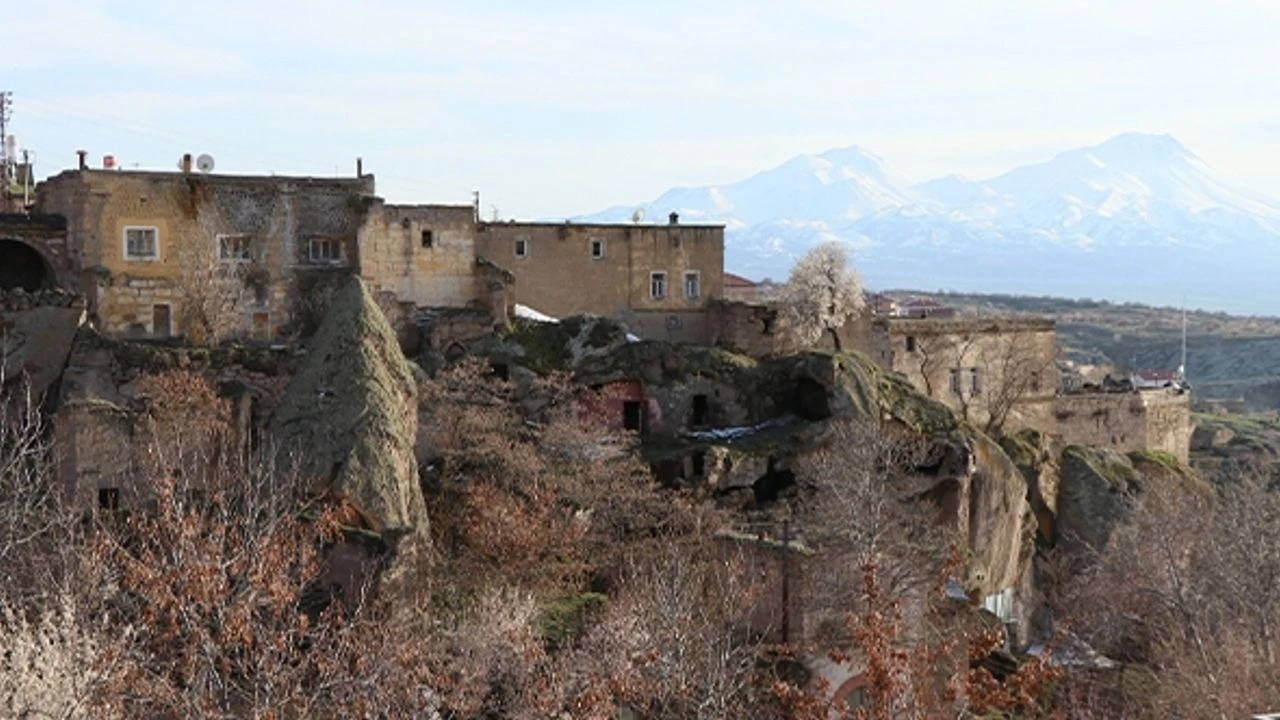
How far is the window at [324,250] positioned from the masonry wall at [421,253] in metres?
0.68

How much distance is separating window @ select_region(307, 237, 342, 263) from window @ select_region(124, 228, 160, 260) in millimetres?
3886

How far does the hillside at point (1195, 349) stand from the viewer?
123 meters

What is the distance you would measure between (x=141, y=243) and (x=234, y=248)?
231 centimetres

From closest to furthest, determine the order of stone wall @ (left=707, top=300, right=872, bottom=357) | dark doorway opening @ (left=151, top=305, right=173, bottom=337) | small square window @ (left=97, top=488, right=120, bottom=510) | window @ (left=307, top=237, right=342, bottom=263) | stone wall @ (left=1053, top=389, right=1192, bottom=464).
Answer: small square window @ (left=97, top=488, right=120, bottom=510)
dark doorway opening @ (left=151, top=305, right=173, bottom=337)
window @ (left=307, top=237, right=342, bottom=263)
stone wall @ (left=707, top=300, right=872, bottom=357)
stone wall @ (left=1053, top=389, right=1192, bottom=464)

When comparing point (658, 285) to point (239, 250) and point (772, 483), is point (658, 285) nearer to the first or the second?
point (772, 483)

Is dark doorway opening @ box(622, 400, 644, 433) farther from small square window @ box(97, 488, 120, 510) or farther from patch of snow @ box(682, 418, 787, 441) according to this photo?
small square window @ box(97, 488, 120, 510)

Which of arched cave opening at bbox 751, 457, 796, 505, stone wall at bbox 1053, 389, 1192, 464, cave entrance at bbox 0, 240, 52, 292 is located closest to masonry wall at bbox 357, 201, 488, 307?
cave entrance at bbox 0, 240, 52, 292

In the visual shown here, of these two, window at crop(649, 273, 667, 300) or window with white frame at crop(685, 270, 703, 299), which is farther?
window with white frame at crop(685, 270, 703, 299)

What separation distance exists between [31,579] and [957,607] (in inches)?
666

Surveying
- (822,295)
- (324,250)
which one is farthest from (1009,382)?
(324,250)

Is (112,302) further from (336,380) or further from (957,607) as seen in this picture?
(957,607)

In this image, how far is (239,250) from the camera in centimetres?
4150

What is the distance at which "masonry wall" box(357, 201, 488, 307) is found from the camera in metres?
42.9

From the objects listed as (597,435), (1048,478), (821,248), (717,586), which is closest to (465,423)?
(597,435)
